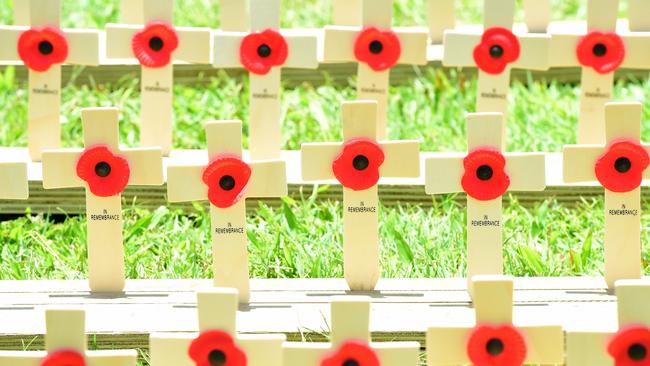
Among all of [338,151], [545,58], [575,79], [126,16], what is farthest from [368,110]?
[575,79]

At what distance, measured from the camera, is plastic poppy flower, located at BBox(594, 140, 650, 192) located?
10.9 feet

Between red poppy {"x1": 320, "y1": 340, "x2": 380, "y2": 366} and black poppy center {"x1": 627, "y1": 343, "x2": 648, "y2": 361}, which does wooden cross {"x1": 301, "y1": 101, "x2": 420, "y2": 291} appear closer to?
red poppy {"x1": 320, "y1": 340, "x2": 380, "y2": 366}

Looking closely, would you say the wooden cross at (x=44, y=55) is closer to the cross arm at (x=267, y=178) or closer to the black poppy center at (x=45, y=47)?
the black poppy center at (x=45, y=47)

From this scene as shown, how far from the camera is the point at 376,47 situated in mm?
4117

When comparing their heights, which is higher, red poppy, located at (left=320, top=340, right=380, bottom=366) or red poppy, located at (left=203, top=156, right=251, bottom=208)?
red poppy, located at (left=203, top=156, right=251, bottom=208)

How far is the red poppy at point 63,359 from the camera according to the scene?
282cm

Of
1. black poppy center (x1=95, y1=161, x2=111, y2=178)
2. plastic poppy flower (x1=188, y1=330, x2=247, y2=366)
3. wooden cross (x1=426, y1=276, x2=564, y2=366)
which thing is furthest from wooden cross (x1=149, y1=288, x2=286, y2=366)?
black poppy center (x1=95, y1=161, x2=111, y2=178)

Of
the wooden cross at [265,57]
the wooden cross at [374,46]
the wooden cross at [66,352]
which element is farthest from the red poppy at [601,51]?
the wooden cross at [66,352]

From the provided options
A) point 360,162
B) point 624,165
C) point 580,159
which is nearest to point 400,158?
point 360,162

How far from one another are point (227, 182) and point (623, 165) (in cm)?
94

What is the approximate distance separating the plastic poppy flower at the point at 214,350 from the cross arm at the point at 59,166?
691mm

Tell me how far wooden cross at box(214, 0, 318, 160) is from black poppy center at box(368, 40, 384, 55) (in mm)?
166

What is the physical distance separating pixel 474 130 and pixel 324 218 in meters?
0.88

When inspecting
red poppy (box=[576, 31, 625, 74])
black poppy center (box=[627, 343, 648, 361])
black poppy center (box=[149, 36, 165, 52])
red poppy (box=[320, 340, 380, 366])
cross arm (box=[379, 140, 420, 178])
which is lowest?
red poppy (box=[320, 340, 380, 366])
